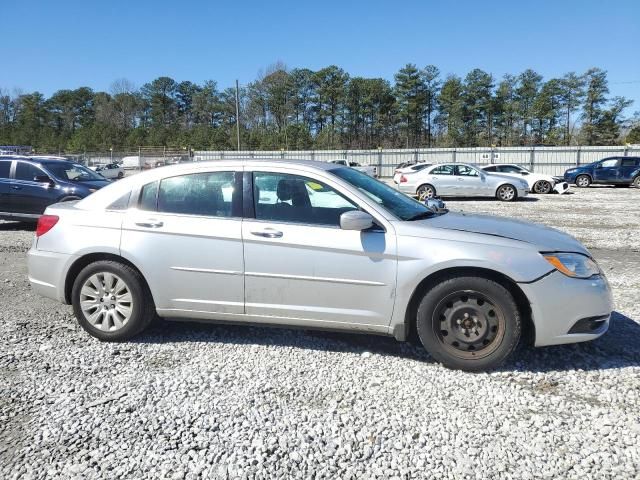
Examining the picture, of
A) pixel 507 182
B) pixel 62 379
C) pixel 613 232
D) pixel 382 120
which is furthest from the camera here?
pixel 382 120

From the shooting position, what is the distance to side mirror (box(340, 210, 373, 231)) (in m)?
3.68

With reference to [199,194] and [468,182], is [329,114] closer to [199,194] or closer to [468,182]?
[468,182]

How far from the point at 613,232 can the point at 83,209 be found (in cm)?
1043

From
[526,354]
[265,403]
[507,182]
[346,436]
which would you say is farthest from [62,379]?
[507,182]

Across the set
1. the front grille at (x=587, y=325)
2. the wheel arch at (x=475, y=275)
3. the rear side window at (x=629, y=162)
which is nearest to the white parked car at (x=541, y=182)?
the rear side window at (x=629, y=162)

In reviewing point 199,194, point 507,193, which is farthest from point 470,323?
point 507,193

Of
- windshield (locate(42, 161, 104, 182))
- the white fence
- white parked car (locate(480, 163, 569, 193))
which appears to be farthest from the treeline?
windshield (locate(42, 161, 104, 182))

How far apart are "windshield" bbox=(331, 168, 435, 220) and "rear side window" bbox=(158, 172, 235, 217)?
0.92m

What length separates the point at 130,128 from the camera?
91.7 m

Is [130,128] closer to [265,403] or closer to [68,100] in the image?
[68,100]

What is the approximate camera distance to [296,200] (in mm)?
4047

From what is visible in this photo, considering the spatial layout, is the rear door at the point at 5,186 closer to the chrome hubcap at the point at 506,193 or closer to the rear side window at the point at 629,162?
the chrome hubcap at the point at 506,193

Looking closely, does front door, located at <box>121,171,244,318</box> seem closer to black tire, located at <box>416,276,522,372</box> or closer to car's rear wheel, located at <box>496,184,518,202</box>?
black tire, located at <box>416,276,522,372</box>

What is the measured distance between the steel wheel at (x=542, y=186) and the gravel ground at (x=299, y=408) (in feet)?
59.8
